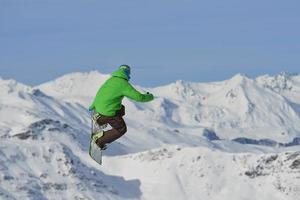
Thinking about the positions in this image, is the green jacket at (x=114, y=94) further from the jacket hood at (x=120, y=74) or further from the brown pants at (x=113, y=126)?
the brown pants at (x=113, y=126)

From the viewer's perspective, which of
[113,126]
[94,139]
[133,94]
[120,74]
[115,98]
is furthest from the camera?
[94,139]

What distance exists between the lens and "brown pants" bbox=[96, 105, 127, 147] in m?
24.6

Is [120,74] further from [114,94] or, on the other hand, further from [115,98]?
[115,98]

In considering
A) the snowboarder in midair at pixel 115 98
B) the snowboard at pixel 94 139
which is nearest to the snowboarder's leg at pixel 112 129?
the snowboarder in midair at pixel 115 98

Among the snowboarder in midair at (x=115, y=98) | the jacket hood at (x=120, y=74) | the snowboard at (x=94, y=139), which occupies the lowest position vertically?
the snowboard at (x=94, y=139)

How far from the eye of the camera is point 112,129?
25.1 m

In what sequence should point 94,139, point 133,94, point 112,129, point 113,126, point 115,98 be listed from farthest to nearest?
point 94,139, point 112,129, point 113,126, point 115,98, point 133,94

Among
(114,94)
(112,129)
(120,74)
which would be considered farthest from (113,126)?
(120,74)

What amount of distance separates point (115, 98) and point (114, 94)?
198mm

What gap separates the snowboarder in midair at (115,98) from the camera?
77.0ft

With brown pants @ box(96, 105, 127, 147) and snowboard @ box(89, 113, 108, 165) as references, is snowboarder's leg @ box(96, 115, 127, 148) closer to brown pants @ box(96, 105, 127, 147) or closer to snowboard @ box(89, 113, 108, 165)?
brown pants @ box(96, 105, 127, 147)

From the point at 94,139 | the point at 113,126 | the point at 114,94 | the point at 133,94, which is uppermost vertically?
the point at 133,94

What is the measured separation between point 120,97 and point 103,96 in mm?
512

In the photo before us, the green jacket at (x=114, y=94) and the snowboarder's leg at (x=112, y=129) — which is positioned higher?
the green jacket at (x=114, y=94)
